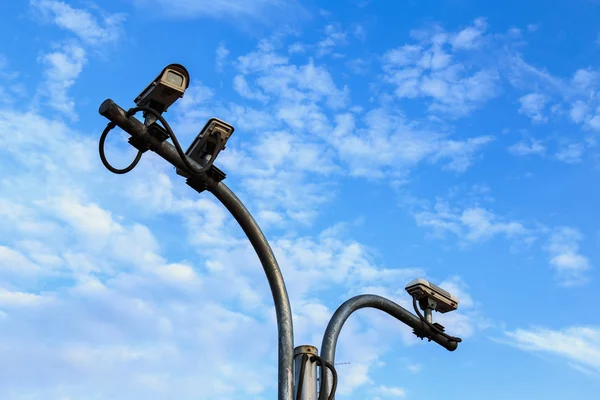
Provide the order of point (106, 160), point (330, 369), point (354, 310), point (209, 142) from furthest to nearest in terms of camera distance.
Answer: point (354, 310) → point (330, 369) → point (209, 142) → point (106, 160)

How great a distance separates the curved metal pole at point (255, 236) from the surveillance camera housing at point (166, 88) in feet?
0.56

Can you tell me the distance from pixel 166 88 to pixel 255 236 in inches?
45.0

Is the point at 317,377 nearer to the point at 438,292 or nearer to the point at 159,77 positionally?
the point at 438,292

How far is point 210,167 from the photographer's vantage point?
5.06m

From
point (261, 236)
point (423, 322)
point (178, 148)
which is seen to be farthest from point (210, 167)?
point (423, 322)

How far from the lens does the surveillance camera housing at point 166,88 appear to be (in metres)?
4.93

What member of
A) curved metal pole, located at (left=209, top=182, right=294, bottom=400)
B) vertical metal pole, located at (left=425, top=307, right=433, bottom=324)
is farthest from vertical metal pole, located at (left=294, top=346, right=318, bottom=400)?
vertical metal pole, located at (left=425, top=307, right=433, bottom=324)

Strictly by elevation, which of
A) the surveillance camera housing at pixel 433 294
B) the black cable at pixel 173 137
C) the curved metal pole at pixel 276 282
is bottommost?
the curved metal pole at pixel 276 282

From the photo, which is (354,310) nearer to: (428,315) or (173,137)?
(428,315)

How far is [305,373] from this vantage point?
17.4 feet

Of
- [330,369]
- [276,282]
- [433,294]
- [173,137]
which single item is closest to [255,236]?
[276,282]

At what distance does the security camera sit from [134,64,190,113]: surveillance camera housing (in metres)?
0.30

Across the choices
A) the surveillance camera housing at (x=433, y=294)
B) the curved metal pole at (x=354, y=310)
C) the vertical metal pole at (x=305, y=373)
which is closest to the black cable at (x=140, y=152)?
the vertical metal pole at (x=305, y=373)

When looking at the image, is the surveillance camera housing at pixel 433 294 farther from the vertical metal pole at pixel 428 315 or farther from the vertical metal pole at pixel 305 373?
the vertical metal pole at pixel 305 373
